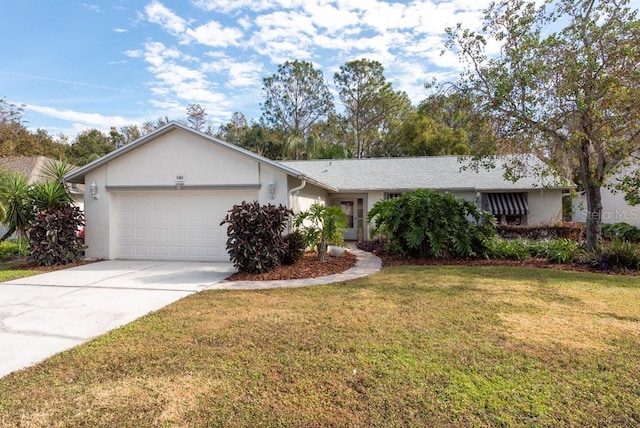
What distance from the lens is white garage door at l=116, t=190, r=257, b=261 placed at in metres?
12.0

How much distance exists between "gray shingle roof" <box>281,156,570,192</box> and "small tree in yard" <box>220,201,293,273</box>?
795cm

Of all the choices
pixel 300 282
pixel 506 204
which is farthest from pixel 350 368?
pixel 506 204

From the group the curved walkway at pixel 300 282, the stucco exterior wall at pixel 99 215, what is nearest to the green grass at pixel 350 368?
the curved walkway at pixel 300 282

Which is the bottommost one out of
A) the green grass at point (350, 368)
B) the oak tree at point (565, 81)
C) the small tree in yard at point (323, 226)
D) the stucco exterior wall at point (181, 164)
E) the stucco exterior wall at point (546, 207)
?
the green grass at point (350, 368)

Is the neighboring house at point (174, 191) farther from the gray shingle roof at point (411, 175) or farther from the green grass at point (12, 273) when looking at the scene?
the gray shingle roof at point (411, 175)

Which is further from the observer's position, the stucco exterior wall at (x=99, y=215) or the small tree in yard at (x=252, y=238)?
the stucco exterior wall at (x=99, y=215)

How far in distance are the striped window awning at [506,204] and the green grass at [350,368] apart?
9984mm

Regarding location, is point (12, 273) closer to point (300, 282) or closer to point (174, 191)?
point (174, 191)

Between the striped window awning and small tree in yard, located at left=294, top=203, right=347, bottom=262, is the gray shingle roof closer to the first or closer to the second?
the striped window awning

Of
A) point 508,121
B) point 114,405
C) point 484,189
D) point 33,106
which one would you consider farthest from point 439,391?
point 33,106

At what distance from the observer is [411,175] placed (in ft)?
60.5

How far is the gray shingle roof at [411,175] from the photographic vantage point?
1645cm

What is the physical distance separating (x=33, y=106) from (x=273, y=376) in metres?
31.6

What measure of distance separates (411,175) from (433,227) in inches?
285
